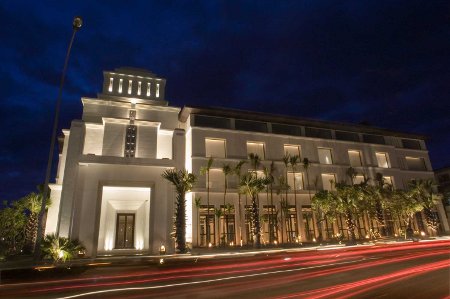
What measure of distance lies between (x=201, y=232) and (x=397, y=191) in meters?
29.0

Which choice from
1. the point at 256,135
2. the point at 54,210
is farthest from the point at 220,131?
the point at 54,210

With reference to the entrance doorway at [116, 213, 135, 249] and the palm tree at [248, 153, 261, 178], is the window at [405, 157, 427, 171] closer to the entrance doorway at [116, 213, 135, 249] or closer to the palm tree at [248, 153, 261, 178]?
the palm tree at [248, 153, 261, 178]

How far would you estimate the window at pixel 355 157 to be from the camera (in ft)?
151

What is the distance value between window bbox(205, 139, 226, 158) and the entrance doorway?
43.4ft

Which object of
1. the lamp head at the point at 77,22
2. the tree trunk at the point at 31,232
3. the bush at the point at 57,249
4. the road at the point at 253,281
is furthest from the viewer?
the tree trunk at the point at 31,232

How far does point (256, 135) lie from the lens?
40125 millimetres

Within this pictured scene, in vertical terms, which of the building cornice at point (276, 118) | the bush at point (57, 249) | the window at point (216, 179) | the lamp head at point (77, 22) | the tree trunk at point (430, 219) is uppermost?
the building cornice at point (276, 118)

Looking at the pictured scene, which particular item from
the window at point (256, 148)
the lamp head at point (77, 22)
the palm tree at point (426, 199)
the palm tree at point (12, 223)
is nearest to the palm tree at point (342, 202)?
the window at point (256, 148)

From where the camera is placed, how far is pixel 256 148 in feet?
132

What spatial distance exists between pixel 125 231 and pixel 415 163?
51.8 metres

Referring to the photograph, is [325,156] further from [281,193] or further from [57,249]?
[57,249]

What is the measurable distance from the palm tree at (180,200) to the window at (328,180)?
2360cm

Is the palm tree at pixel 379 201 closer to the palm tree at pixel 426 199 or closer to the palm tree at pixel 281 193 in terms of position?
the palm tree at pixel 426 199

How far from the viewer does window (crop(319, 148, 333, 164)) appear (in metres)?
43.9
